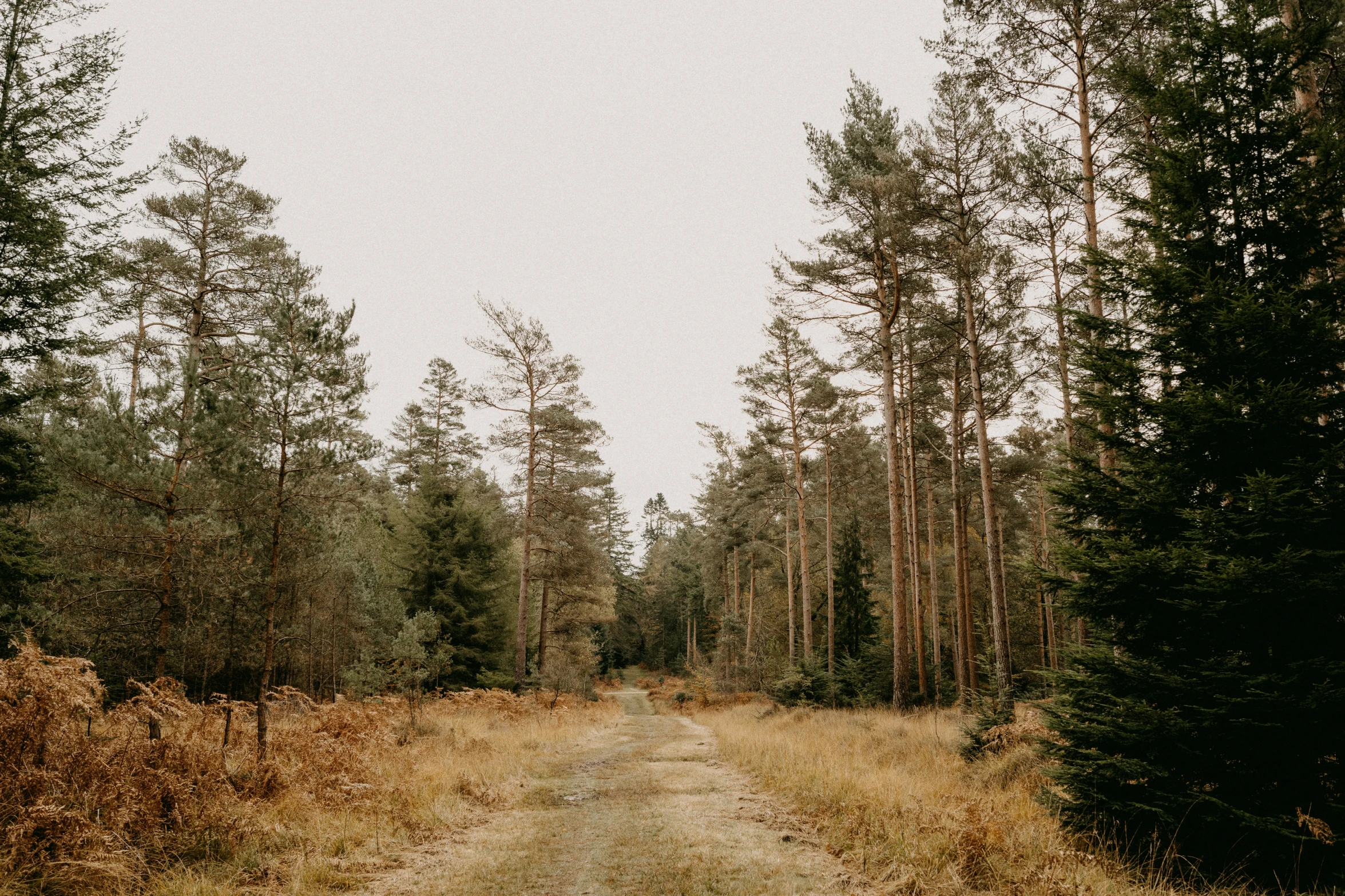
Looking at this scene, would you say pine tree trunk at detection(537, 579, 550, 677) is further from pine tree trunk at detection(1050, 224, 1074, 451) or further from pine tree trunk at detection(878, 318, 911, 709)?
pine tree trunk at detection(1050, 224, 1074, 451)

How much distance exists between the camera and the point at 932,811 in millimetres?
5754

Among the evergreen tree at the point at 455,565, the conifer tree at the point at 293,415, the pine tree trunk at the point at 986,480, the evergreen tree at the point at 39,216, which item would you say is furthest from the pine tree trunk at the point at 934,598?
the evergreen tree at the point at 39,216

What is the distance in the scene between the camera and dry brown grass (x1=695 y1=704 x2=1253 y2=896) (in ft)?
14.8

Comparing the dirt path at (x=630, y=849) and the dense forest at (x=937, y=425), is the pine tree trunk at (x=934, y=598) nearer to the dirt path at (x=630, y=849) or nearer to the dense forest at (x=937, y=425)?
the dense forest at (x=937, y=425)

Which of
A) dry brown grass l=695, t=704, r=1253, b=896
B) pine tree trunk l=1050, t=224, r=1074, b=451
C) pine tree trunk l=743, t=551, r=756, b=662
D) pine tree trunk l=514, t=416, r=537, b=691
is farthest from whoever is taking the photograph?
pine tree trunk l=743, t=551, r=756, b=662

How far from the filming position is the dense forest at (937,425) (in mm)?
4953

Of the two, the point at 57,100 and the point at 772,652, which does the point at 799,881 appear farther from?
the point at 772,652

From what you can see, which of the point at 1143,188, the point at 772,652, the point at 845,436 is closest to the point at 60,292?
the point at 1143,188

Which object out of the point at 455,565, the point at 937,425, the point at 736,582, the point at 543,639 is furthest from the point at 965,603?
the point at 455,565

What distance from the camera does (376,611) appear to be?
18234 millimetres

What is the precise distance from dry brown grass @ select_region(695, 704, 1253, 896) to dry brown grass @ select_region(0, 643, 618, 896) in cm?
443

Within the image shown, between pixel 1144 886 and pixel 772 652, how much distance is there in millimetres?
26238

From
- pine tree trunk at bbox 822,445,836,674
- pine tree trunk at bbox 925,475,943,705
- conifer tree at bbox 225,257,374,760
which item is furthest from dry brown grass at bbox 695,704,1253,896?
pine tree trunk at bbox 925,475,943,705

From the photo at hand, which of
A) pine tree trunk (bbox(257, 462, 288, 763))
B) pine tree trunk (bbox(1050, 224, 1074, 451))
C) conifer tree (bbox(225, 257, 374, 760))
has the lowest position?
pine tree trunk (bbox(257, 462, 288, 763))
